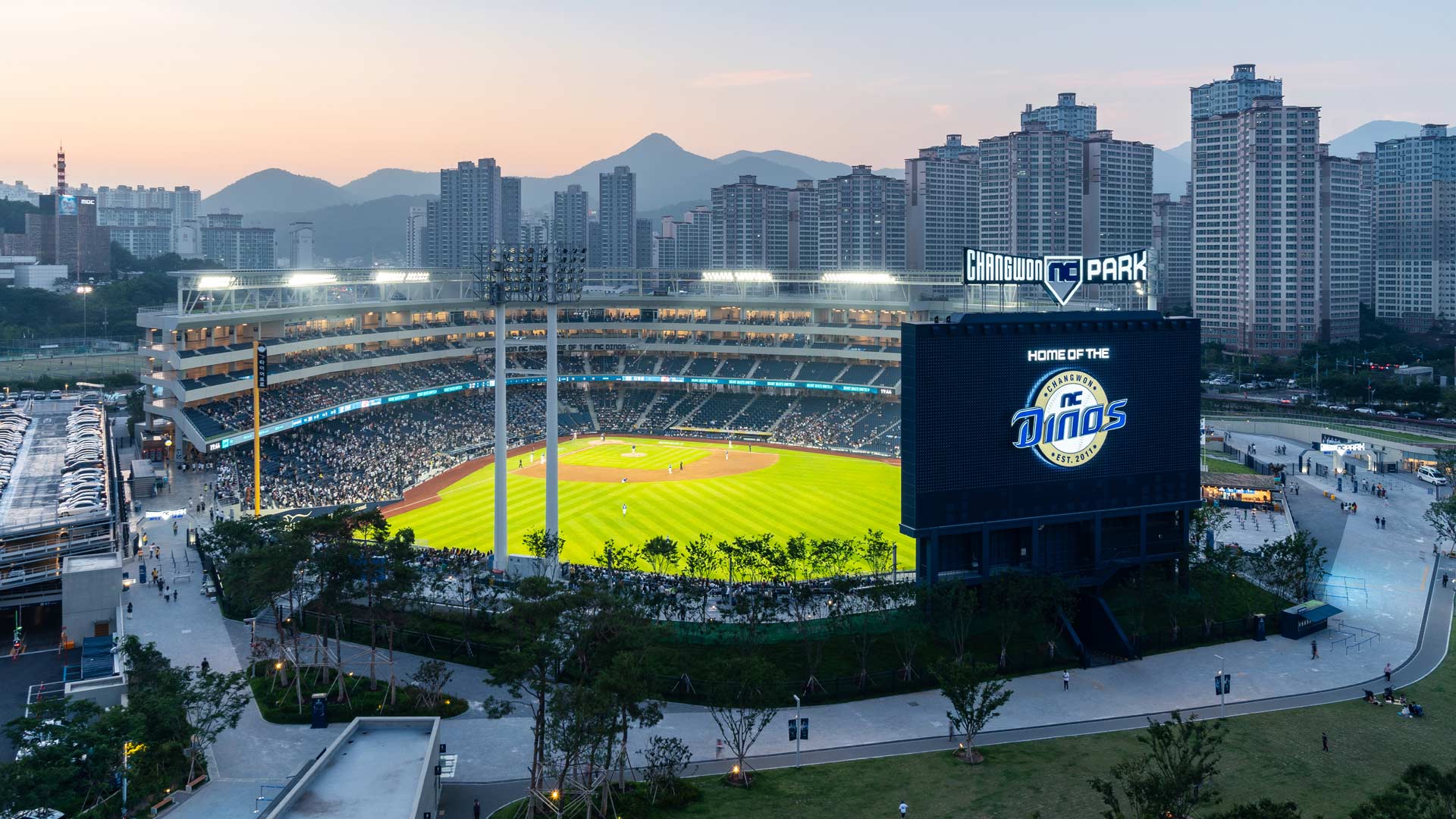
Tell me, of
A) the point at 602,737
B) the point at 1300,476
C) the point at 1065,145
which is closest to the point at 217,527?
the point at 602,737

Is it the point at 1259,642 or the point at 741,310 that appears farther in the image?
the point at 741,310

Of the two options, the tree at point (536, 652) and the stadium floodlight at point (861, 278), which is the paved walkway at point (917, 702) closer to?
the tree at point (536, 652)

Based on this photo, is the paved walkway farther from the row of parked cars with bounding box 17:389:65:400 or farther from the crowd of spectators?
the row of parked cars with bounding box 17:389:65:400

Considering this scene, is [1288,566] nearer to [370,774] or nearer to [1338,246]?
[370,774]

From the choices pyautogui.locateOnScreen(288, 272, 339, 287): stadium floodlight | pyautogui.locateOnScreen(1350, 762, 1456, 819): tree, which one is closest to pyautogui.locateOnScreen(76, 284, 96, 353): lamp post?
pyautogui.locateOnScreen(288, 272, 339, 287): stadium floodlight

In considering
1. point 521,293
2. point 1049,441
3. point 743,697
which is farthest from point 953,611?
point 521,293

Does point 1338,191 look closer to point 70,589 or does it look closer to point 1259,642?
point 1259,642
